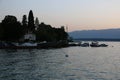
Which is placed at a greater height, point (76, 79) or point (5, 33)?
point (5, 33)

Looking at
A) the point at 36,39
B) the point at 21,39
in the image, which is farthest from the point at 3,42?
the point at 36,39

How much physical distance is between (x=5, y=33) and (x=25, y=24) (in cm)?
3482

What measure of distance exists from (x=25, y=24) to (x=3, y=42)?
139 feet

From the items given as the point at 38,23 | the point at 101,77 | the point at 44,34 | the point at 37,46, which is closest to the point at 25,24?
the point at 44,34

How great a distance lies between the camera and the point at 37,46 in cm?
12825

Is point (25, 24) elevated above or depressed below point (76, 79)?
above

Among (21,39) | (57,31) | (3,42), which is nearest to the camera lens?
Answer: (3,42)

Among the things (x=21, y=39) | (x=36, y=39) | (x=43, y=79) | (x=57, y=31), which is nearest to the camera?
(x=43, y=79)

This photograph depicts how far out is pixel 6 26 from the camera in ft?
436

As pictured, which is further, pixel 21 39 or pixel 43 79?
pixel 21 39

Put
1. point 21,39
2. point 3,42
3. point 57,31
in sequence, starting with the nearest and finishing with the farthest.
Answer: point 3,42
point 21,39
point 57,31

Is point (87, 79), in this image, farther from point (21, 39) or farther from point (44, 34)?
point (44, 34)

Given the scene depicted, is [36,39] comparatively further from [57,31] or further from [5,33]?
[57,31]

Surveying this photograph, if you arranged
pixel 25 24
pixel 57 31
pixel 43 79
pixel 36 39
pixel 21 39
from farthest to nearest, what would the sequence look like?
pixel 57 31 → pixel 25 24 → pixel 36 39 → pixel 21 39 → pixel 43 79
